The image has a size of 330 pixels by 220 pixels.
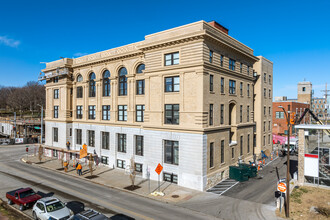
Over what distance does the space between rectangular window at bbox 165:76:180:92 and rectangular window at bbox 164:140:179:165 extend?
6131 millimetres

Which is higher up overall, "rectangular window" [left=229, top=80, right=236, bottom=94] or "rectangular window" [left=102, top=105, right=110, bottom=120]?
"rectangular window" [left=229, top=80, right=236, bottom=94]

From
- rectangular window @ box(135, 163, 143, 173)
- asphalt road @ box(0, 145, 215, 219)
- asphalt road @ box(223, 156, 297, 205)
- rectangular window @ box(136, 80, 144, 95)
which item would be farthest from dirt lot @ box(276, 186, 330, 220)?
rectangular window @ box(136, 80, 144, 95)

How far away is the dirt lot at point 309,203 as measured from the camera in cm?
1787

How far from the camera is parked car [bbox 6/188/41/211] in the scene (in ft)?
64.2

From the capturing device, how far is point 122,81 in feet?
112

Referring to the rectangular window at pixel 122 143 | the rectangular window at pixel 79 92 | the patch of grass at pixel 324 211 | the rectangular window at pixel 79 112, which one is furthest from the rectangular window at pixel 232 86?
the rectangular window at pixel 79 112

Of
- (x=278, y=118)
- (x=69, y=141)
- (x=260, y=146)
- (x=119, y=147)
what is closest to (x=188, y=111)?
(x=119, y=147)

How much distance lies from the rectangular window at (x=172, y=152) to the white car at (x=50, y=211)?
12349mm

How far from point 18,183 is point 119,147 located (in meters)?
13.0

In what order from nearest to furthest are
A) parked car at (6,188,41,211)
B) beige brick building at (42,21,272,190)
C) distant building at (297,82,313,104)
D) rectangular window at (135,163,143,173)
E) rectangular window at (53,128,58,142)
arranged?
1. parked car at (6,188,41,211)
2. beige brick building at (42,21,272,190)
3. rectangular window at (135,163,143,173)
4. rectangular window at (53,128,58,142)
5. distant building at (297,82,313,104)

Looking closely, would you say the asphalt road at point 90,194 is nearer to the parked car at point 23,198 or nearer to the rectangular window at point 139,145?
the parked car at point 23,198

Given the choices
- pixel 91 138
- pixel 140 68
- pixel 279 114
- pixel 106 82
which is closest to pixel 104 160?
pixel 91 138

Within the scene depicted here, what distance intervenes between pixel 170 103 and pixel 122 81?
10.6m

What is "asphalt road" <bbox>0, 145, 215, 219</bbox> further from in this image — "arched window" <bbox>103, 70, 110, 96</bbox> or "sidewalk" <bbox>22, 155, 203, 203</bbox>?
"arched window" <bbox>103, 70, 110, 96</bbox>
